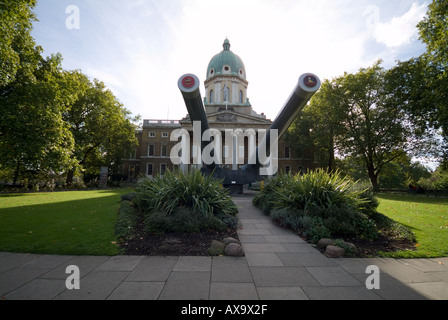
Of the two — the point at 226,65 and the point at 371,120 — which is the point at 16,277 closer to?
the point at 371,120

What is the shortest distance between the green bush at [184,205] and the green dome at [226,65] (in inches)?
1564

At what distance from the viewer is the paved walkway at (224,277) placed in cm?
235

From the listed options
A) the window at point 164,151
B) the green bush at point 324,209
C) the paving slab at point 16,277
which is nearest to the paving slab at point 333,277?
the green bush at point 324,209

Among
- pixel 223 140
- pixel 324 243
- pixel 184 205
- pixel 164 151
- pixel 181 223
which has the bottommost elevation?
pixel 324 243

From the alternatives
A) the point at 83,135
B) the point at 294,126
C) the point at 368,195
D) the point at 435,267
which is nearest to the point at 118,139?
the point at 83,135

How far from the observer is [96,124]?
25344 millimetres

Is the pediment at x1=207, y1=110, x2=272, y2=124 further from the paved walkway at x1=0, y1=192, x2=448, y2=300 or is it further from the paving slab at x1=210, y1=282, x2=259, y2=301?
the paving slab at x1=210, y1=282, x2=259, y2=301

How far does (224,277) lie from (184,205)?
308cm

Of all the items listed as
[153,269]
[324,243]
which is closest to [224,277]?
[153,269]

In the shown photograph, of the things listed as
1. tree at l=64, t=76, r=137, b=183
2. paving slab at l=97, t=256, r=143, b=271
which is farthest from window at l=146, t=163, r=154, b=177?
paving slab at l=97, t=256, r=143, b=271

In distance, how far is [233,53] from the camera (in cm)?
4412

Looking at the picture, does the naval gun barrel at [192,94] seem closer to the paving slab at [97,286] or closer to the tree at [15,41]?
the paving slab at [97,286]
